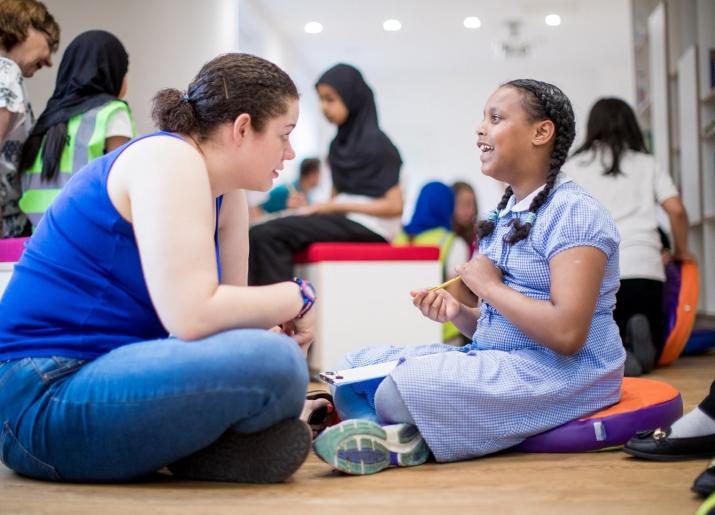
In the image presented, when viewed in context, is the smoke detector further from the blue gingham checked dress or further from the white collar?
the blue gingham checked dress

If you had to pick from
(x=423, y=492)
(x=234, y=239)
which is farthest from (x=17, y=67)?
(x=423, y=492)

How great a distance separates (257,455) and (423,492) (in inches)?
10.8

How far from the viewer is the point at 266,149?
1486 millimetres

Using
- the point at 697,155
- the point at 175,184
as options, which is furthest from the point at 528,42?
the point at 175,184

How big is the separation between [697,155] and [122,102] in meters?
3.45

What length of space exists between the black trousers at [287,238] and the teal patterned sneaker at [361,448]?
2.05 metres

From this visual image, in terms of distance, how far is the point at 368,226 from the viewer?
3752mm

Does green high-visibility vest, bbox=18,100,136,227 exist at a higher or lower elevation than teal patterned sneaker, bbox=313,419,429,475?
higher

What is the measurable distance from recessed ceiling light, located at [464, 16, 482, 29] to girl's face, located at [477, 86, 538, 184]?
6800mm

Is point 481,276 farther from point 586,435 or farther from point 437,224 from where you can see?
point 437,224

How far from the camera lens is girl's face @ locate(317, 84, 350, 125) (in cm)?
388

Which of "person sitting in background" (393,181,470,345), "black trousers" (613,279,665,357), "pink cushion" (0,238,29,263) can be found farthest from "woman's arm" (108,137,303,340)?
"person sitting in background" (393,181,470,345)

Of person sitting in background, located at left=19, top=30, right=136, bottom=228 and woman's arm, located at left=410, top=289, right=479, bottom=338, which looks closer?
woman's arm, located at left=410, top=289, right=479, bottom=338

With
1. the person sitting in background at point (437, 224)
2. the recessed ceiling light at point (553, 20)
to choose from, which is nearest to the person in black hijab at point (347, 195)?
the person sitting in background at point (437, 224)
